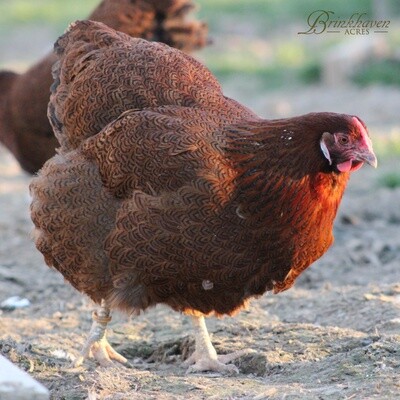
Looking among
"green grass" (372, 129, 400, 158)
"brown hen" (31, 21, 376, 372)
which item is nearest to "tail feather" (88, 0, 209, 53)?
"brown hen" (31, 21, 376, 372)

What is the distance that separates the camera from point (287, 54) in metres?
13.9

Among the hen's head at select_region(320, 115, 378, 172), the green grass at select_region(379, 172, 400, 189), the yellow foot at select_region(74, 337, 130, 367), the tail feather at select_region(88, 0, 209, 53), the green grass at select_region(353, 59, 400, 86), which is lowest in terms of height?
the yellow foot at select_region(74, 337, 130, 367)

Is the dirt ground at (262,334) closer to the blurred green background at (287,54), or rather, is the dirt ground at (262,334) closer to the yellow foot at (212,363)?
the yellow foot at (212,363)

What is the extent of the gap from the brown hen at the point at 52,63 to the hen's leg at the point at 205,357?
8.23 feet

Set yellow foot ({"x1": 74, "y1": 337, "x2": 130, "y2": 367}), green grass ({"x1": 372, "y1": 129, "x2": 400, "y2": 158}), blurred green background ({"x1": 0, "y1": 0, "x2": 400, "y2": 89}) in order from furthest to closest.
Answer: blurred green background ({"x1": 0, "y1": 0, "x2": 400, "y2": 89}) → green grass ({"x1": 372, "y1": 129, "x2": 400, "y2": 158}) → yellow foot ({"x1": 74, "y1": 337, "x2": 130, "y2": 367})

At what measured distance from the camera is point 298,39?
15.6m

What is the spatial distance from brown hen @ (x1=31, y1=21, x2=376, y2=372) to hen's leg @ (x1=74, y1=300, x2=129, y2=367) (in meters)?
0.02

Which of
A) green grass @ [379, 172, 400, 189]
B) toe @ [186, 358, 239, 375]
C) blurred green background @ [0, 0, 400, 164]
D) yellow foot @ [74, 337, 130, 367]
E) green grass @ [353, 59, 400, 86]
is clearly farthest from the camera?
green grass @ [353, 59, 400, 86]

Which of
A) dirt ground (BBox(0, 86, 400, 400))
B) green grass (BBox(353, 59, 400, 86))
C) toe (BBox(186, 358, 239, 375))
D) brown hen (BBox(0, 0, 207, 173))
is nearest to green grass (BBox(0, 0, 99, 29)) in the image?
green grass (BBox(353, 59, 400, 86))

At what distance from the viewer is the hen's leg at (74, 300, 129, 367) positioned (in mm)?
4734

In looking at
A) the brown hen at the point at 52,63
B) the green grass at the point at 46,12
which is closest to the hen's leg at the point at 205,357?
the brown hen at the point at 52,63

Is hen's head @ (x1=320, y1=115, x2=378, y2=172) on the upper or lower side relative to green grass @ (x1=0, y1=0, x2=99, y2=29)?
upper

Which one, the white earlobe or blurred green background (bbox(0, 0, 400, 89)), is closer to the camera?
the white earlobe

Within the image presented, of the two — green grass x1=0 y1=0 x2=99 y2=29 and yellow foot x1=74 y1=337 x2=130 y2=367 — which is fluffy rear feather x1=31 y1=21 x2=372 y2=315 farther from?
green grass x1=0 y1=0 x2=99 y2=29
